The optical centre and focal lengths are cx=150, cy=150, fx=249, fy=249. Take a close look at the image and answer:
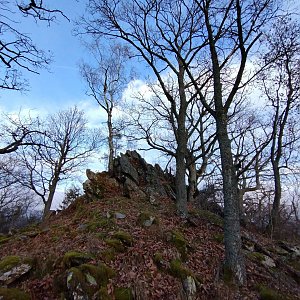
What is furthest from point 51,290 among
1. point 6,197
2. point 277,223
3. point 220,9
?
point 6,197

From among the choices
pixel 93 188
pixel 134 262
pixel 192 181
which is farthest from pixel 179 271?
pixel 192 181

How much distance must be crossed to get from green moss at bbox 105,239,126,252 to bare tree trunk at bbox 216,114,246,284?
2550 millimetres

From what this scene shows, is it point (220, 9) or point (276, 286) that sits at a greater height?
point (220, 9)

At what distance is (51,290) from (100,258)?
4.07 ft

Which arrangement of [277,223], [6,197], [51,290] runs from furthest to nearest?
[6,197] → [277,223] → [51,290]

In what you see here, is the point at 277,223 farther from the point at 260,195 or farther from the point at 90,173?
the point at 90,173

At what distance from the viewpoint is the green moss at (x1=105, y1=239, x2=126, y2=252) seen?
6192 millimetres

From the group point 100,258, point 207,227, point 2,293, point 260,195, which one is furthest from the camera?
point 260,195

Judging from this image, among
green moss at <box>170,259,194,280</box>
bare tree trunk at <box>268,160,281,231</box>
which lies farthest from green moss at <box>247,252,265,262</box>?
bare tree trunk at <box>268,160,281,231</box>

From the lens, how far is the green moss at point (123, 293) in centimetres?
458

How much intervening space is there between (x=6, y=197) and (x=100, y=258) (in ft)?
99.4

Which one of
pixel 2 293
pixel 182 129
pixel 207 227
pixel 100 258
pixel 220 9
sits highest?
pixel 220 9

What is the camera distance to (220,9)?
7.22 meters

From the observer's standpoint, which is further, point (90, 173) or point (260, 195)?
point (260, 195)
